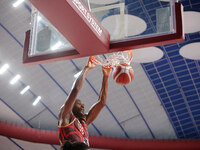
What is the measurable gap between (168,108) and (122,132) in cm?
279

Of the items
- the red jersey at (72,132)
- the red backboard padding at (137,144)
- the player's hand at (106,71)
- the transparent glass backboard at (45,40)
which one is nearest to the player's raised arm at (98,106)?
the player's hand at (106,71)

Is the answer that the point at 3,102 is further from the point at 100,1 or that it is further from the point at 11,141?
the point at 100,1

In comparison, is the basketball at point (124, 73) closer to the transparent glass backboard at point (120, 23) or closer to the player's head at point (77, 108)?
the transparent glass backboard at point (120, 23)

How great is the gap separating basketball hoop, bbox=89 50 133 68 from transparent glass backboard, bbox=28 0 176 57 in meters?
0.57

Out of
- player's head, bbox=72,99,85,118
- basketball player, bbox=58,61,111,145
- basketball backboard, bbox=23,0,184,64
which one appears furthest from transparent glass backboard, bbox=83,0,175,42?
player's head, bbox=72,99,85,118

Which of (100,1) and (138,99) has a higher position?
(138,99)

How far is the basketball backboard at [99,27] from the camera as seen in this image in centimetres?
686

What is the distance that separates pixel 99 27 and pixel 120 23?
43cm

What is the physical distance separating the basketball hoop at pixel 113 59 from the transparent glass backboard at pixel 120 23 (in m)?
0.57

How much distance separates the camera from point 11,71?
54.2 feet

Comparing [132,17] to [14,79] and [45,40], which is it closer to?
[45,40]

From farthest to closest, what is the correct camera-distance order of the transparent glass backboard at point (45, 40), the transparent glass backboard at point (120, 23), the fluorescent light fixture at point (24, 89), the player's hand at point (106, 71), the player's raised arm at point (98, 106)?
the fluorescent light fixture at point (24, 89)
the transparent glass backboard at point (45, 40)
the player's hand at point (106, 71)
the transparent glass backboard at point (120, 23)
the player's raised arm at point (98, 106)

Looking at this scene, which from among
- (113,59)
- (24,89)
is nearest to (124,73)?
(113,59)

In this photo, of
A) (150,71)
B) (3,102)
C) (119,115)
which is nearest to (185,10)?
(150,71)
